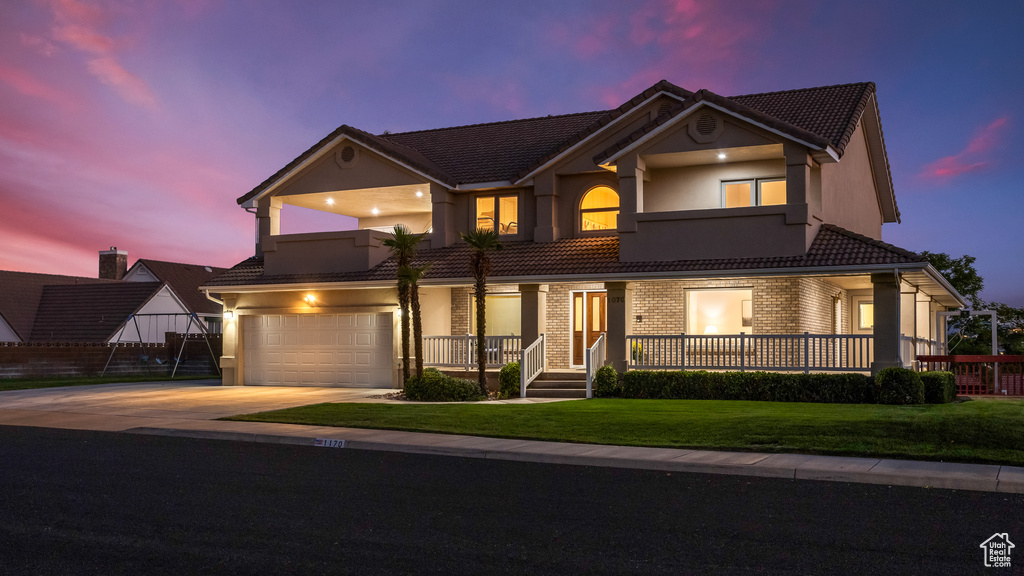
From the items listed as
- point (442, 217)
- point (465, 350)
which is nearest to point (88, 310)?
point (442, 217)

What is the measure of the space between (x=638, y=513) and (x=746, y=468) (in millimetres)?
2917

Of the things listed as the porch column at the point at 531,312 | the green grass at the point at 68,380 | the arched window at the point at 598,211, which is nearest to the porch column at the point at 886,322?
the arched window at the point at 598,211

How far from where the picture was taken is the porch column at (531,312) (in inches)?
878

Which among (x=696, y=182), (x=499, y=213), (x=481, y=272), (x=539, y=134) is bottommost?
(x=481, y=272)

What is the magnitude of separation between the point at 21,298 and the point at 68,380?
16.9m

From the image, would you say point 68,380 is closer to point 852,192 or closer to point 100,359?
point 100,359

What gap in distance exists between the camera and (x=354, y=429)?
14898 mm

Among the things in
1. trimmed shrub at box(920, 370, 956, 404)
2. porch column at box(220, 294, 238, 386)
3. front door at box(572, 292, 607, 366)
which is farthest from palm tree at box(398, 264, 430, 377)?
trimmed shrub at box(920, 370, 956, 404)

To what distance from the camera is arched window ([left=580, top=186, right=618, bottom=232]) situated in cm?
2377

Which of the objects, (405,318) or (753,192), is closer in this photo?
(405,318)

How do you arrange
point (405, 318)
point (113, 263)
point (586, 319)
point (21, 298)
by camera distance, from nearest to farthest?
point (405, 318)
point (586, 319)
point (21, 298)
point (113, 263)

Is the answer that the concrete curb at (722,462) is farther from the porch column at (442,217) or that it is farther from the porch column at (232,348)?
the porch column at (232,348)

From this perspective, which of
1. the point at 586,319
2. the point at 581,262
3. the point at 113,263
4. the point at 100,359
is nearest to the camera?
the point at 581,262

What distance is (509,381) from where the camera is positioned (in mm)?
21406
